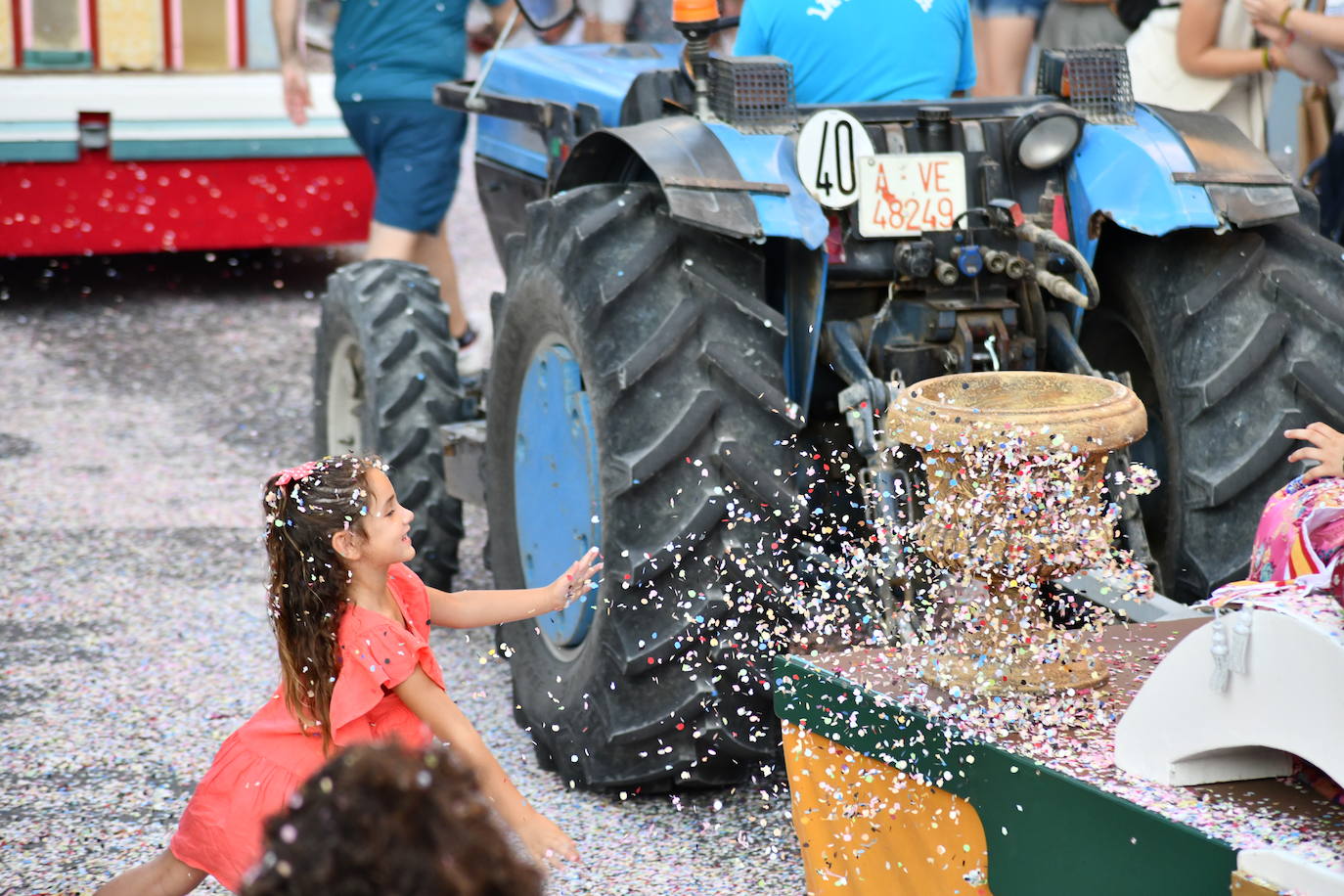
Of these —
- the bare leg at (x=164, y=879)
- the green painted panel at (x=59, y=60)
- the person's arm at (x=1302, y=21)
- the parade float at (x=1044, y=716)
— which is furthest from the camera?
the green painted panel at (x=59, y=60)

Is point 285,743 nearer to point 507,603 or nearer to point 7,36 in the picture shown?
point 507,603

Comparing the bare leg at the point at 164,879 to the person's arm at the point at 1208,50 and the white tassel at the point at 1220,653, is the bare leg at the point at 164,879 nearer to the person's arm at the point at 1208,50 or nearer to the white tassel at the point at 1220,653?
the white tassel at the point at 1220,653

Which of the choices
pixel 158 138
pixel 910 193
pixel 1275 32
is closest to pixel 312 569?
pixel 910 193

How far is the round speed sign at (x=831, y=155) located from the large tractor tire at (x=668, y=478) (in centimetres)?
17

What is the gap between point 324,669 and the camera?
2.53 meters

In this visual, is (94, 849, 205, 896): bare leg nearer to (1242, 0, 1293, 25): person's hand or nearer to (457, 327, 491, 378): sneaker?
(457, 327, 491, 378): sneaker

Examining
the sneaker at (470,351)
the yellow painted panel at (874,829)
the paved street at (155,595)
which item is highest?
the yellow painted panel at (874,829)

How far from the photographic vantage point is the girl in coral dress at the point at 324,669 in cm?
250

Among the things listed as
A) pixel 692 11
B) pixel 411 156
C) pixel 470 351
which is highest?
pixel 692 11

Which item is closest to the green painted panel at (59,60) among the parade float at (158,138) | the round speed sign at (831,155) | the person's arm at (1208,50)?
the parade float at (158,138)

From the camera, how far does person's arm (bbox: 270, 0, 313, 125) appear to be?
6309 millimetres

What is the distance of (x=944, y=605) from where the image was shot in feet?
9.46

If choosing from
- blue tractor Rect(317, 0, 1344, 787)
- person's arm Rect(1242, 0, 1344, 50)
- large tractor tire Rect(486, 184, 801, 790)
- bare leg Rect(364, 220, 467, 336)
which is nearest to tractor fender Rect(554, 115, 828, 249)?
blue tractor Rect(317, 0, 1344, 787)

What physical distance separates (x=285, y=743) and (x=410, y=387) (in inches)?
75.6
